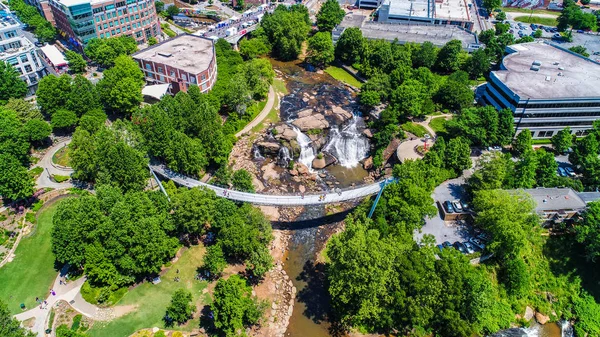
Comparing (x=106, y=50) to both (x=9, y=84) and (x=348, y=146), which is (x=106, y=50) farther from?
(x=348, y=146)

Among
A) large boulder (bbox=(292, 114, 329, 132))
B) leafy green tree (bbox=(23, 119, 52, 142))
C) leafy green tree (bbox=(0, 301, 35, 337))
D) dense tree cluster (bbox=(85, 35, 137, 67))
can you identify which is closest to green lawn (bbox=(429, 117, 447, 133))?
large boulder (bbox=(292, 114, 329, 132))

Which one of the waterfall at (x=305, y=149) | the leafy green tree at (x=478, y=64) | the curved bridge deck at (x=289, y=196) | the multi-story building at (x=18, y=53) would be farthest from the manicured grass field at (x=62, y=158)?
the leafy green tree at (x=478, y=64)

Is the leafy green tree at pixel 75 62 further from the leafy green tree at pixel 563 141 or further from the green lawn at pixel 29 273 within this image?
the leafy green tree at pixel 563 141

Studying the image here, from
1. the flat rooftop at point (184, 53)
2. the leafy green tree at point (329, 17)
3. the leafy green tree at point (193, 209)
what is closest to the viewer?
the leafy green tree at point (193, 209)

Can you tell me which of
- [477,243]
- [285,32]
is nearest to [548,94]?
[477,243]

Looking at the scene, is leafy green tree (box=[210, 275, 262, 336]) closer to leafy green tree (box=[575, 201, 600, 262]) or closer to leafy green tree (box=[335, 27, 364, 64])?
leafy green tree (box=[575, 201, 600, 262])

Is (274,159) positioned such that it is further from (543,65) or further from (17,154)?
(543,65)
